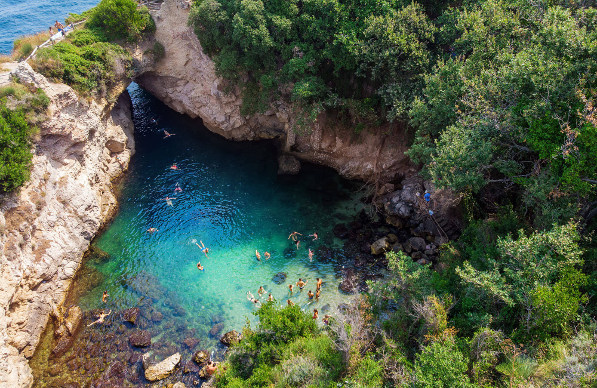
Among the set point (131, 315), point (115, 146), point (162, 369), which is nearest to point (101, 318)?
point (131, 315)

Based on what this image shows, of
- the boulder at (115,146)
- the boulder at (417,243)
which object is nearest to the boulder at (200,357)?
the boulder at (417,243)

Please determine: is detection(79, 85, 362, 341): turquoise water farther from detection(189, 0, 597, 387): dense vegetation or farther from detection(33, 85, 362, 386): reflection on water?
detection(189, 0, 597, 387): dense vegetation

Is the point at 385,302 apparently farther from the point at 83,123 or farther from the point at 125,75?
the point at 125,75

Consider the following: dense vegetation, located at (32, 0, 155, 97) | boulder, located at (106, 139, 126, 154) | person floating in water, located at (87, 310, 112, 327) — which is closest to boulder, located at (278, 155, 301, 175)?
boulder, located at (106, 139, 126, 154)

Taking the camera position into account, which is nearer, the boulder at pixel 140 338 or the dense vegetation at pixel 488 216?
the dense vegetation at pixel 488 216

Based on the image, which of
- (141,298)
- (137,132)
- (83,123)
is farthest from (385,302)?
(137,132)

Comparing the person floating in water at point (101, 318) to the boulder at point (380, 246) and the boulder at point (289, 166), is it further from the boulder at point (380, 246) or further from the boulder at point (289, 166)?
the boulder at point (380, 246)

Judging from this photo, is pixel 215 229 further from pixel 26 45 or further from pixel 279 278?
pixel 26 45
